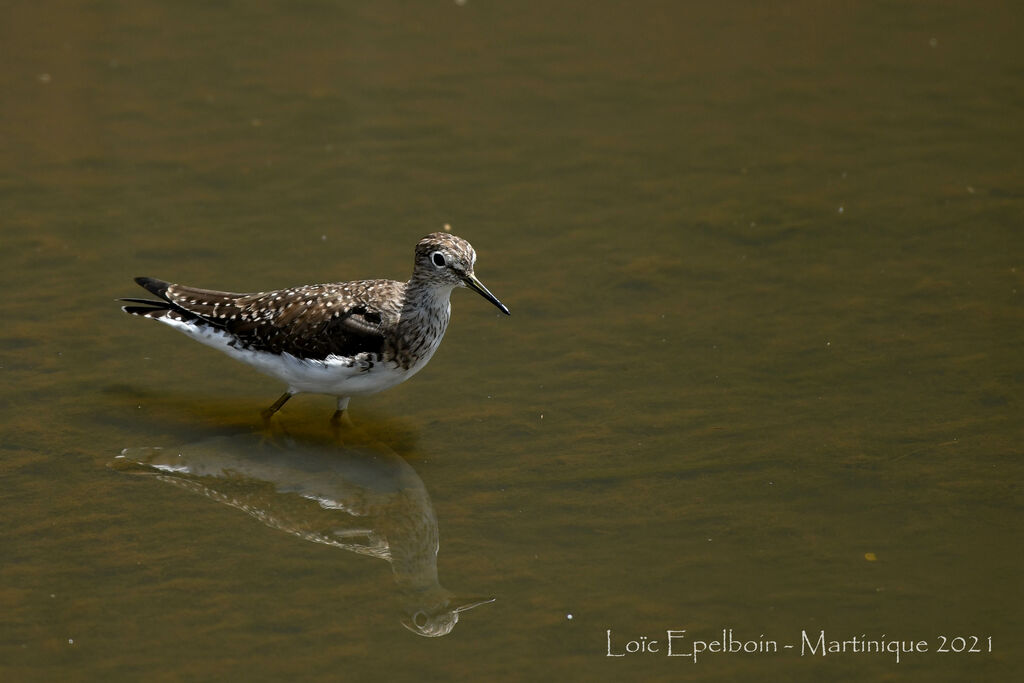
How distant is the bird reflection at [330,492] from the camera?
322 inches

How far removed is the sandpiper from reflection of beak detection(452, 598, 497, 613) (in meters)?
2.03

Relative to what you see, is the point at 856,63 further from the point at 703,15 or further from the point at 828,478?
the point at 828,478

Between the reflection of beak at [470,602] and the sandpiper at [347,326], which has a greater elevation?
the sandpiper at [347,326]

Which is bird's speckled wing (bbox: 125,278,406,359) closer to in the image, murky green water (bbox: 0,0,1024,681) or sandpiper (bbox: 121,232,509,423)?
sandpiper (bbox: 121,232,509,423)

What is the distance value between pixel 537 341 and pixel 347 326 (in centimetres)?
181

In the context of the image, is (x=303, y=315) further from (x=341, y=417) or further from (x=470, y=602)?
(x=470, y=602)

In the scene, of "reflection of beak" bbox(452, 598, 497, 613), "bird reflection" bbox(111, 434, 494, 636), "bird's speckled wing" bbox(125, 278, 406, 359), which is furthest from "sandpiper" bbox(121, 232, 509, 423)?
"reflection of beak" bbox(452, 598, 497, 613)

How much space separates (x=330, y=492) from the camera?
899 cm

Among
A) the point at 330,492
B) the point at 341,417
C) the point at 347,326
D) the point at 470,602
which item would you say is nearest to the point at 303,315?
the point at 347,326

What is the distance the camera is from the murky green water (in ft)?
25.1

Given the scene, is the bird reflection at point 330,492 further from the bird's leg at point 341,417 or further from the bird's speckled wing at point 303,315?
the bird's speckled wing at point 303,315

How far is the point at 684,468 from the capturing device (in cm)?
902

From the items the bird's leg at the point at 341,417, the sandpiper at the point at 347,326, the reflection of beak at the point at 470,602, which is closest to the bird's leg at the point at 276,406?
the sandpiper at the point at 347,326

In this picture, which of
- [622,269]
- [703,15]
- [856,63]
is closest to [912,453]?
[622,269]
